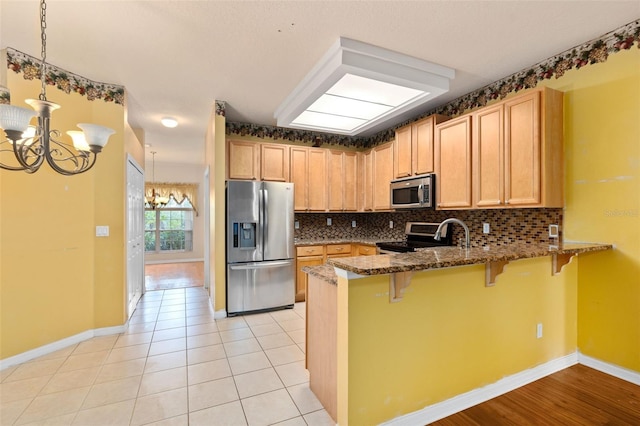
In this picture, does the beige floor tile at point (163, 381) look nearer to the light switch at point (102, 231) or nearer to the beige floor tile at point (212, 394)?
the beige floor tile at point (212, 394)

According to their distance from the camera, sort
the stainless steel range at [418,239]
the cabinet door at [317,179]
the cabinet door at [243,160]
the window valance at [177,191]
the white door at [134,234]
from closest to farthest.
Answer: the white door at [134,234]
the stainless steel range at [418,239]
the cabinet door at [243,160]
the cabinet door at [317,179]
the window valance at [177,191]

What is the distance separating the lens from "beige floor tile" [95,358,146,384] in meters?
2.41

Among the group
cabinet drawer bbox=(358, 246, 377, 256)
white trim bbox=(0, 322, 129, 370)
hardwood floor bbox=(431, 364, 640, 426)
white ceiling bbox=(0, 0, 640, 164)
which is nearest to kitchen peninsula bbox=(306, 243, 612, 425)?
hardwood floor bbox=(431, 364, 640, 426)

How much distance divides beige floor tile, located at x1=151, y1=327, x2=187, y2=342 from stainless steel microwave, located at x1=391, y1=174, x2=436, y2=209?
3.07 meters

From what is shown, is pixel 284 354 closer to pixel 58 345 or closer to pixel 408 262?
pixel 408 262

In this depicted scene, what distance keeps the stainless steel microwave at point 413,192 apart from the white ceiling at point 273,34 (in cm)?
112

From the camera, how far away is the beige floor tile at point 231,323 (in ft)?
11.6

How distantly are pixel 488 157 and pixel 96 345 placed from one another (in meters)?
4.36

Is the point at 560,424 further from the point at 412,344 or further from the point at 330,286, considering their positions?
the point at 330,286

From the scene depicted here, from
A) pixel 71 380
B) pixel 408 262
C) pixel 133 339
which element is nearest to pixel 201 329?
pixel 133 339

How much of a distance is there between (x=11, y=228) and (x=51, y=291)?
2.23 feet

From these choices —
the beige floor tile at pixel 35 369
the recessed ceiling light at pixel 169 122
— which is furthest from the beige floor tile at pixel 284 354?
Result: the recessed ceiling light at pixel 169 122

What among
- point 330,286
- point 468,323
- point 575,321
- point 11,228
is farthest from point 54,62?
point 575,321

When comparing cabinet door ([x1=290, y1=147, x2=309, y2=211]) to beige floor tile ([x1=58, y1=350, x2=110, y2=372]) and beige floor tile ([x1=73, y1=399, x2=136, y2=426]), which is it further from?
beige floor tile ([x1=73, y1=399, x2=136, y2=426])
